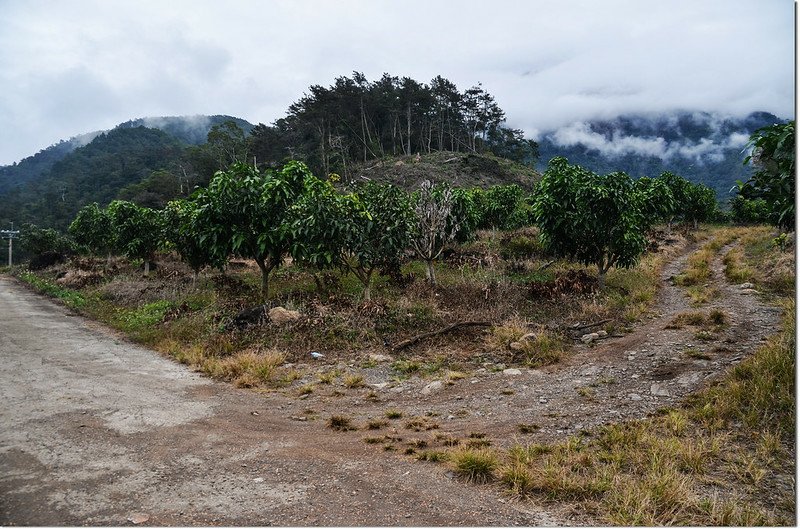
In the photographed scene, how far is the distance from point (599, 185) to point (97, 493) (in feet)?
41.7

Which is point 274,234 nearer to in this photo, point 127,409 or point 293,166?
point 293,166

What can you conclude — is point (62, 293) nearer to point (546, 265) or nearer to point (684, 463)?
point (546, 265)

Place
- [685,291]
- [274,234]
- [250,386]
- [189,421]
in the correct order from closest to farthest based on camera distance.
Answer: [189,421]
[250,386]
[274,234]
[685,291]

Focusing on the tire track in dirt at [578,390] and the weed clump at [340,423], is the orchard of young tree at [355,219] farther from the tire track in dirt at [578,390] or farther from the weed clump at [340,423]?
the weed clump at [340,423]

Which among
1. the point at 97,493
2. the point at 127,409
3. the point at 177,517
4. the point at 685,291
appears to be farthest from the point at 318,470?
the point at 685,291

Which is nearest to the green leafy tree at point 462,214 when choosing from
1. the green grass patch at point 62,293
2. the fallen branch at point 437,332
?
the fallen branch at point 437,332

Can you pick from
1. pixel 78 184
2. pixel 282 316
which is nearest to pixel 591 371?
pixel 282 316

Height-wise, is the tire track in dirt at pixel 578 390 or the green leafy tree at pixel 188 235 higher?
the green leafy tree at pixel 188 235

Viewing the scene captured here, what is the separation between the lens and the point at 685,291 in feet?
43.9

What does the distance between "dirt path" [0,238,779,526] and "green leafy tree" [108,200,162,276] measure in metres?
13.7

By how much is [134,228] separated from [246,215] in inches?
539

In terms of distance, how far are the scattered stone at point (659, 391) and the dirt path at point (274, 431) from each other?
29 mm

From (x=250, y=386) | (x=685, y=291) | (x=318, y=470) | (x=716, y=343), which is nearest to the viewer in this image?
(x=318, y=470)

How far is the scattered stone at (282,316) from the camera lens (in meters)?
9.68
